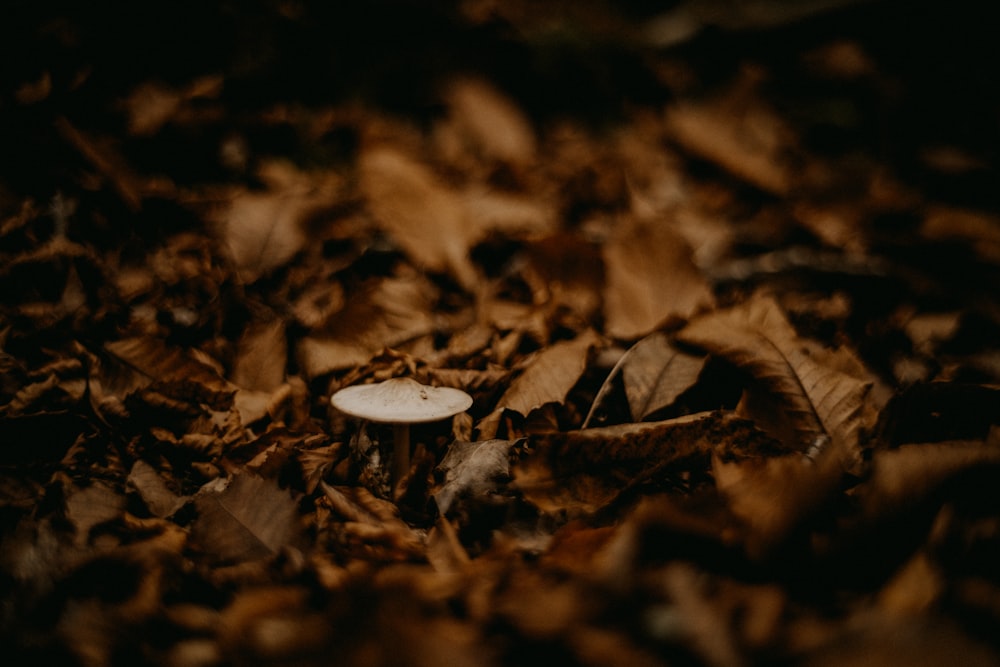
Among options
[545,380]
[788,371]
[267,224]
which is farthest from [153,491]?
[788,371]

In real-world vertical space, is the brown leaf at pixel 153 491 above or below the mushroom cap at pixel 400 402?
below

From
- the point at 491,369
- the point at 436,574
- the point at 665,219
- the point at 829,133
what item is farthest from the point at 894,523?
the point at 829,133

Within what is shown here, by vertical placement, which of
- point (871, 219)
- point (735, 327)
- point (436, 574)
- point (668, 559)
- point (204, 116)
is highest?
point (204, 116)

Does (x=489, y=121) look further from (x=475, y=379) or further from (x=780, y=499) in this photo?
(x=780, y=499)

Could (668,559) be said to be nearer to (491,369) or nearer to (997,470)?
(997,470)

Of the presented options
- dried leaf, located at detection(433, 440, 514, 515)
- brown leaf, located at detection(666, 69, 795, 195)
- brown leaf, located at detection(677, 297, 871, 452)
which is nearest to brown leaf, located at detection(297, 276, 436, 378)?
dried leaf, located at detection(433, 440, 514, 515)

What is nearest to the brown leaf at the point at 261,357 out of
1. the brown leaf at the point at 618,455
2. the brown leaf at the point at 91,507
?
the brown leaf at the point at 91,507

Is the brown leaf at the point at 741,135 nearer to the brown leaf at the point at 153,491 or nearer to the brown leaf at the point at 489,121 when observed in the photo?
the brown leaf at the point at 489,121
